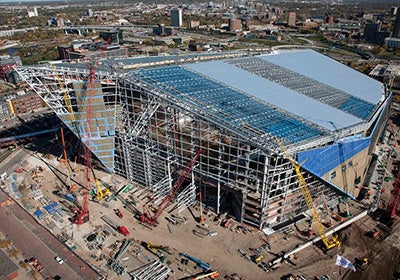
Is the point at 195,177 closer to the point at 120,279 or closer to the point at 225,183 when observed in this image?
the point at 225,183

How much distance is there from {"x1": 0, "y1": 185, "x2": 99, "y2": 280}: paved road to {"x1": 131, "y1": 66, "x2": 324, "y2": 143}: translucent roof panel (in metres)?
29.3

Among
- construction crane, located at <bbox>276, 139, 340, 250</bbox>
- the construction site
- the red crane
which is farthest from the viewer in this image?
the red crane

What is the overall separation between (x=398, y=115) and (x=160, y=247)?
291 feet

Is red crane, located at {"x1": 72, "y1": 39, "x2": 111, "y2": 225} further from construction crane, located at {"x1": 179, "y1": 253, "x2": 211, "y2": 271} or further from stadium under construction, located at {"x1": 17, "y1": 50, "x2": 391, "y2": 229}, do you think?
construction crane, located at {"x1": 179, "y1": 253, "x2": 211, "y2": 271}

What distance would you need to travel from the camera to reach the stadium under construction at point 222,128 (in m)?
48.1

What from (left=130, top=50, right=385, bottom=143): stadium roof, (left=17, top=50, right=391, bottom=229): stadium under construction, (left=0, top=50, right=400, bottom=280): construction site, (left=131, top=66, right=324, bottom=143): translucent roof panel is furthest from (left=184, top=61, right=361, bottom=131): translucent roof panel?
(left=131, top=66, right=324, bottom=143): translucent roof panel

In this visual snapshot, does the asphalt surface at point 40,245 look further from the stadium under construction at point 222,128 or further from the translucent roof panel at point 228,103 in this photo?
the translucent roof panel at point 228,103

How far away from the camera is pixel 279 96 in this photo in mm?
60812

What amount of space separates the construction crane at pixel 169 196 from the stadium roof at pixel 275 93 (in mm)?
9537

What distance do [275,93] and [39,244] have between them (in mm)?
48017

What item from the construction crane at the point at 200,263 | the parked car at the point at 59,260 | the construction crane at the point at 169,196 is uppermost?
the construction crane at the point at 169,196

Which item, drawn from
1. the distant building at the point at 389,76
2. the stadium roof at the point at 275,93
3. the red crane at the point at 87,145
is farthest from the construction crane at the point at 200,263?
the distant building at the point at 389,76

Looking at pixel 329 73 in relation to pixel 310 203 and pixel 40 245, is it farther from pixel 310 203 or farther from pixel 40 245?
pixel 40 245

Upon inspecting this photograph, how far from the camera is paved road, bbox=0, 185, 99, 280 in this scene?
42688 millimetres
